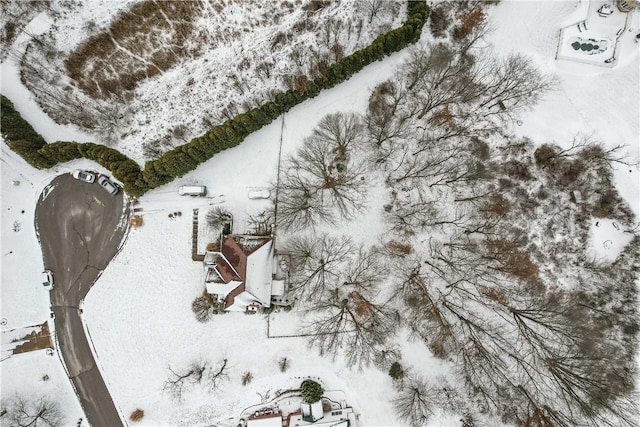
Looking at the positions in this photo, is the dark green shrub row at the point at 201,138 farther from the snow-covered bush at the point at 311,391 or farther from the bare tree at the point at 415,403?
the bare tree at the point at 415,403

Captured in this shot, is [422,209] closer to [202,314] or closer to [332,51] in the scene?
[332,51]

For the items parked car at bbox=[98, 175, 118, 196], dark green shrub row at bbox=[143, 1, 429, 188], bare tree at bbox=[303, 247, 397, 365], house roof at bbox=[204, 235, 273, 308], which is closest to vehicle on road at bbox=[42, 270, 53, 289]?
parked car at bbox=[98, 175, 118, 196]

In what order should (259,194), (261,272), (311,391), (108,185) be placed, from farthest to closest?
(108,185), (259,194), (311,391), (261,272)

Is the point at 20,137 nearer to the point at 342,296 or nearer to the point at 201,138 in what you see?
the point at 201,138

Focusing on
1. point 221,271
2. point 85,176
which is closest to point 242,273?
point 221,271

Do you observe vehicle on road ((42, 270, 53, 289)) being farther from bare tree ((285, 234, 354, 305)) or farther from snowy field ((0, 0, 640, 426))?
bare tree ((285, 234, 354, 305))

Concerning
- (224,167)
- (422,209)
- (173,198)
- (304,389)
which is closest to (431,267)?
(422,209)
